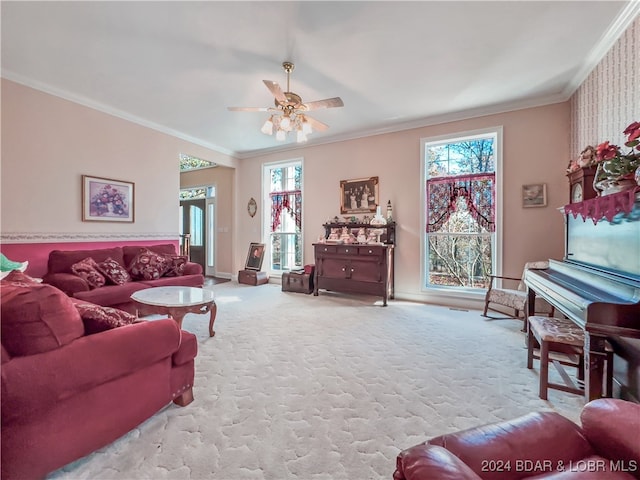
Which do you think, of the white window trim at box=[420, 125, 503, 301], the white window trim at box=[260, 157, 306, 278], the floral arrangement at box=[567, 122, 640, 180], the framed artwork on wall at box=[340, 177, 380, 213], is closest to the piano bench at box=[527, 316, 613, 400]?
the floral arrangement at box=[567, 122, 640, 180]

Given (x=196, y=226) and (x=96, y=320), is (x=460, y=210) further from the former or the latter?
(x=196, y=226)

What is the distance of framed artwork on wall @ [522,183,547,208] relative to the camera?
3.70 meters

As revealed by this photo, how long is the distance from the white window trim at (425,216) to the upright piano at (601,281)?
1.59 meters

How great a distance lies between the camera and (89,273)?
327 centimetres

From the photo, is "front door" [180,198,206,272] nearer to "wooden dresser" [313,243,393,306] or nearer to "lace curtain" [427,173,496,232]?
"wooden dresser" [313,243,393,306]

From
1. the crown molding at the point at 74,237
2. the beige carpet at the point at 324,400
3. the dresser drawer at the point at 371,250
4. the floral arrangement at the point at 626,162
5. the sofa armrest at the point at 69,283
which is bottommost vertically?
the beige carpet at the point at 324,400

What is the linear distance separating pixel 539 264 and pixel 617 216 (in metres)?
1.72

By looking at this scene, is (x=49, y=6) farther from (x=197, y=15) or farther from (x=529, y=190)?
(x=529, y=190)

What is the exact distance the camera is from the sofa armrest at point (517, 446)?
864mm

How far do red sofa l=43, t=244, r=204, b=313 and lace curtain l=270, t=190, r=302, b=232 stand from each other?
2.28 meters

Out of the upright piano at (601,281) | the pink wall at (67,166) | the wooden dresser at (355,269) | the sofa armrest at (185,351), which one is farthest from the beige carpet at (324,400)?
the pink wall at (67,166)

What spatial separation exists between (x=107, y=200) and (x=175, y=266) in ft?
4.59

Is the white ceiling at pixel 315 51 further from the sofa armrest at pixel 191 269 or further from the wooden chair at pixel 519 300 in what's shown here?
the sofa armrest at pixel 191 269

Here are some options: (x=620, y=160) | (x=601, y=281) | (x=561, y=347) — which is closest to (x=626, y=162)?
(x=620, y=160)
